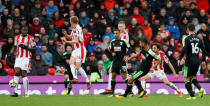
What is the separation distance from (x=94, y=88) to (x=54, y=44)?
3254mm

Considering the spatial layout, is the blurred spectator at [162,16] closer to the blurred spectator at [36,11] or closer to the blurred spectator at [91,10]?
the blurred spectator at [91,10]

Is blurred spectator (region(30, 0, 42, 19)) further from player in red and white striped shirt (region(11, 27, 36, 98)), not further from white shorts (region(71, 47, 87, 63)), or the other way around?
white shorts (region(71, 47, 87, 63))

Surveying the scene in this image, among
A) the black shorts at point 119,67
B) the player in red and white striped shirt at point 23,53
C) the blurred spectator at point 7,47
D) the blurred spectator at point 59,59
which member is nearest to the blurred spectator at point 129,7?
the blurred spectator at point 59,59

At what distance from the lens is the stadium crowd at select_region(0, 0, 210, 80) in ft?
63.9

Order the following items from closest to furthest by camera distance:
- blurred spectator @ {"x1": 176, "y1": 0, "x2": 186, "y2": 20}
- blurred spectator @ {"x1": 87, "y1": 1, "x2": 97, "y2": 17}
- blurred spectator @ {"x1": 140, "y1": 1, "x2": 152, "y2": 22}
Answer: blurred spectator @ {"x1": 87, "y1": 1, "x2": 97, "y2": 17}
blurred spectator @ {"x1": 140, "y1": 1, "x2": 152, "y2": 22}
blurred spectator @ {"x1": 176, "y1": 0, "x2": 186, "y2": 20}

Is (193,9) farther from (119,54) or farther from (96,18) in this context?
(119,54)

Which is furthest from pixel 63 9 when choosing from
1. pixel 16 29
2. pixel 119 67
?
pixel 119 67

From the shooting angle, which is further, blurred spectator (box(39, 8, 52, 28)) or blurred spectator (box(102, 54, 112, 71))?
blurred spectator (box(39, 8, 52, 28))

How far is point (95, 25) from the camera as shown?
21500 mm

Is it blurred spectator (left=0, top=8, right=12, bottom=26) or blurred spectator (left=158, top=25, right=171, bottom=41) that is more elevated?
blurred spectator (left=0, top=8, right=12, bottom=26)

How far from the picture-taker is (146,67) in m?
13.8

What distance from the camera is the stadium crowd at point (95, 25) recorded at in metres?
19.5

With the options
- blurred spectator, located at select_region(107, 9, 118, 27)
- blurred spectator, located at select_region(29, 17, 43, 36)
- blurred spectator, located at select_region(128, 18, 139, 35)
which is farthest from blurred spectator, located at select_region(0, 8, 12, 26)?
blurred spectator, located at select_region(128, 18, 139, 35)

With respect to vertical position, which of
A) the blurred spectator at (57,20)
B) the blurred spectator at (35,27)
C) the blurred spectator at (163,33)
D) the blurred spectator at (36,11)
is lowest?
the blurred spectator at (163,33)
